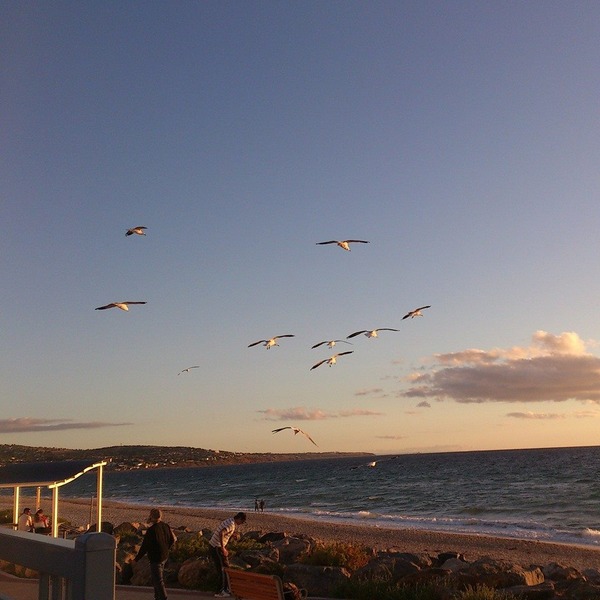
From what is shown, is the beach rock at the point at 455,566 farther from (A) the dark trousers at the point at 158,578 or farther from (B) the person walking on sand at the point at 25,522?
(B) the person walking on sand at the point at 25,522

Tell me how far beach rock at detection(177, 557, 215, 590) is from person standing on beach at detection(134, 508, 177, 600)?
2306 millimetres

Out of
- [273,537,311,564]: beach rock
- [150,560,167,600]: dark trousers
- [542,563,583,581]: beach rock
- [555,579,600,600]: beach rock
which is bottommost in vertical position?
[542,563,583,581]: beach rock

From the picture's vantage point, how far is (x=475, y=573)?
1301 cm

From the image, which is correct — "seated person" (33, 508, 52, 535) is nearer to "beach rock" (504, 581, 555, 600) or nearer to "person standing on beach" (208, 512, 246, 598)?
"person standing on beach" (208, 512, 246, 598)

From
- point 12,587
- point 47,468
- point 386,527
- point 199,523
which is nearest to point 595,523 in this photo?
point 386,527

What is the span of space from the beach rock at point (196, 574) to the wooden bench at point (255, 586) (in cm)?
300

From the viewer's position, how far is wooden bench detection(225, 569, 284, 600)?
31.3ft

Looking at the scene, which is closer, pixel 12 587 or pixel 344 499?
pixel 12 587

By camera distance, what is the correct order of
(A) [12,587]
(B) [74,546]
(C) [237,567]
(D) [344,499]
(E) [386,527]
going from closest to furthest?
(B) [74,546] < (A) [12,587] < (C) [237,567] < (E) [386,527] < (D) [344,499]

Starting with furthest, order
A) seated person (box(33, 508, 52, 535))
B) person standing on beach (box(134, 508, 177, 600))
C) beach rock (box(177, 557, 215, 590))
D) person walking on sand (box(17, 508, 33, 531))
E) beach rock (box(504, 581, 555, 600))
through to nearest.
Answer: seated person (box(33, 508, 52, 535))
person walking on sand (box(17, 508, 33, 531))
beach rock (box(177, 557, 215, 590))
beach rock (box(504, 581, 555, 600))
person standing on beach (box(134, 508, 177, 600))

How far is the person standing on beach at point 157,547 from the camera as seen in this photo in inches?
433

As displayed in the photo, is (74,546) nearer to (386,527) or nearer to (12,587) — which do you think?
(12,587)

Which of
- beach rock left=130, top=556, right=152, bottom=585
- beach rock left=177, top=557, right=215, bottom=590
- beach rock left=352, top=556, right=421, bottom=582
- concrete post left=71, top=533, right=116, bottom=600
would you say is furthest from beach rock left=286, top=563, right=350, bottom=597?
concrete post left=71, top=533, right=116, bottom=600

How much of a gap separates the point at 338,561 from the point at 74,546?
484 inches
